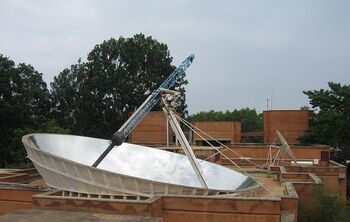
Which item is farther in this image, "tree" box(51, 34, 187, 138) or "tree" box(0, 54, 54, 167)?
"tree" box(51, 34, 187, 138)

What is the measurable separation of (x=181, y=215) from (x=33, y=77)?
132ft

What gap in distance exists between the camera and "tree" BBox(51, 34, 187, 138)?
53.7 metres

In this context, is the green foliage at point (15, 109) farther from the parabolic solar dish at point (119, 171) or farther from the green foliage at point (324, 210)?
the green foliage at point (324, 210)

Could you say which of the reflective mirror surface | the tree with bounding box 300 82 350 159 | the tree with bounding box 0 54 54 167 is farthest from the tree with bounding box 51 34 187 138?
the reflective mirror surface

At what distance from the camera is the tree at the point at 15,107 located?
143 feet

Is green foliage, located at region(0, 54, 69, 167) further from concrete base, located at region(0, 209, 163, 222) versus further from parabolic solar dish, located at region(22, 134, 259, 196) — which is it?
concrete base, located at region(0, 209, 163, 222)

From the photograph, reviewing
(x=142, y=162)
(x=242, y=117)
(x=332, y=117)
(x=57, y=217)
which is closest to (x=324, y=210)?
(x=142, y=162)

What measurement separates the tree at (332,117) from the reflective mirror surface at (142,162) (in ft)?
68.1

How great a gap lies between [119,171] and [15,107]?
1084 inches

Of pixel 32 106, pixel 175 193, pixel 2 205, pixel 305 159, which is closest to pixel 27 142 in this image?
pixel 2 205

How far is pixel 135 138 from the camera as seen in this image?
49781mm

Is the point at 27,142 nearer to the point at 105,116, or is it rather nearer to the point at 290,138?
the point at 290,138

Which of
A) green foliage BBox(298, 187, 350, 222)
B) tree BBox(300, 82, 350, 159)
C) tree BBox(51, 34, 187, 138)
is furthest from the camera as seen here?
tree BBox(51, 34, 187, 138)

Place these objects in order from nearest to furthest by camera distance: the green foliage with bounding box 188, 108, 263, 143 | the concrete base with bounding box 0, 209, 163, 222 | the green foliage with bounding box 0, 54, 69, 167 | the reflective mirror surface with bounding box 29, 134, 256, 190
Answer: the concrete base with bounding box 0, 209, 163, 222 → the reflective mirror surface with bounding box 29, 134, 256, 190 → the green foliage with bounding box 0, 54, 69, 167 → the green foliage with bounding box 188, 108, 263, 143
